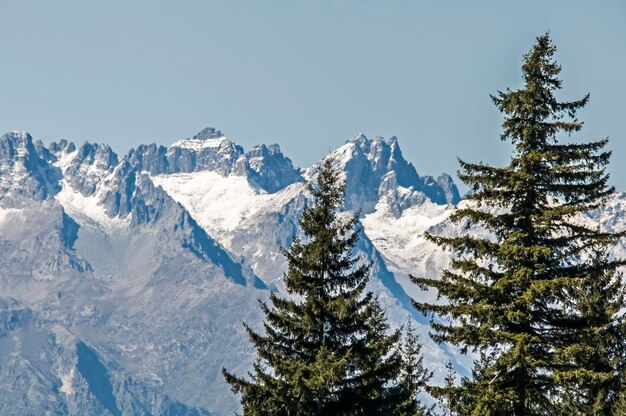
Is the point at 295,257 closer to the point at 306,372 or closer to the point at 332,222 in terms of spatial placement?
the point at 332,222

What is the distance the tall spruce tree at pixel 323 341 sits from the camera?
35.3 m

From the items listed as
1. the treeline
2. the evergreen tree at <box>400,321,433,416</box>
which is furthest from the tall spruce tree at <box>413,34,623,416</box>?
the evergreen tree at <box>400,321,433,416</box>

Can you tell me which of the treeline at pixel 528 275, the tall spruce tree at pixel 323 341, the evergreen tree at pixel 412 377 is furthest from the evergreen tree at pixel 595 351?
the evergreen tree at pixel 412 377

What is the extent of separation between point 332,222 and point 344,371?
6.09m

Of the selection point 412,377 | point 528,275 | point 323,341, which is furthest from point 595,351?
point 412,377

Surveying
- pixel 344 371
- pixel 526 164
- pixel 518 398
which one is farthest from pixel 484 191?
pixel 344 371

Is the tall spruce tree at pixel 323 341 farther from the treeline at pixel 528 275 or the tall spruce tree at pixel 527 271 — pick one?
the tall spruce tree at pixel 527 271

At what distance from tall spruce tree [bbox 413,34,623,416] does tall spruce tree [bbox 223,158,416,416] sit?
5.89 meters

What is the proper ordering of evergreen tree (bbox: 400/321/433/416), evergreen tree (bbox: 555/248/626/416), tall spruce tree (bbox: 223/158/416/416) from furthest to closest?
evergreen tree (bbox: 400/321/433/416), tall spruce tree (bbox: 223/158/416/416), evergreen tree (bbox: 555/248/626/416)

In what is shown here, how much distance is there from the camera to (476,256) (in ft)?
99.0

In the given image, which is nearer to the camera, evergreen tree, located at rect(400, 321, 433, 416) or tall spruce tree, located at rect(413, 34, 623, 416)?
tall spruce tree, located at rect(413, 34, 623, 416)

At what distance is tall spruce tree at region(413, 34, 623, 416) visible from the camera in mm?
29172

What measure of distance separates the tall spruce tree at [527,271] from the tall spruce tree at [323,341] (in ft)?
19.3

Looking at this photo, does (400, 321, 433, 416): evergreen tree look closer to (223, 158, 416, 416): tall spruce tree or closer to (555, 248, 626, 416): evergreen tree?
(555, 248, 626, 416): evergreen tree
